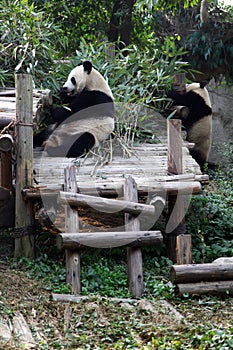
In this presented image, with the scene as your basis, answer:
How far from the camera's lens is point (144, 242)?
205 inches

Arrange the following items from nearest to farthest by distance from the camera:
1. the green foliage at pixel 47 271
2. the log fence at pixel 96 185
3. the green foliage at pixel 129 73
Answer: the green foliage at pixel 47 271 → the log fence at pixel 96 185 → the green foliage at pixel 129 73

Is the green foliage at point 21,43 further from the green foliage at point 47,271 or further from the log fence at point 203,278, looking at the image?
the log fence at point 203,278

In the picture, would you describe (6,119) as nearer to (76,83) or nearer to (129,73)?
(76,83)

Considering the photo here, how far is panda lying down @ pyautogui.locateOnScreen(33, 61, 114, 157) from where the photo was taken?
22.6ft

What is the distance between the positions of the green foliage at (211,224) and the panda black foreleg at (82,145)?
1.58 meters

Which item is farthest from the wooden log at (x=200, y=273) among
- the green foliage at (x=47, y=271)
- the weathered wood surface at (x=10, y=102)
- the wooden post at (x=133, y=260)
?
the weathered wood surface at (x=10, y=102)

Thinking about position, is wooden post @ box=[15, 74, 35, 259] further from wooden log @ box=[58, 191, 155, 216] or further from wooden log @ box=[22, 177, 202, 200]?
wooden log @ box=[58, 191, 155, 216]

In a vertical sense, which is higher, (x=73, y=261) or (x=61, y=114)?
(x=61, y=114)

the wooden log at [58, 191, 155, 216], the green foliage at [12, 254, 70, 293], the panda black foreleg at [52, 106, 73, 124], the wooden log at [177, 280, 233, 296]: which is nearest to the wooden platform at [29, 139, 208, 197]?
the wooden log at [58, 191, 155, 216]

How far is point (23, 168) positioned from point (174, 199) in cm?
174

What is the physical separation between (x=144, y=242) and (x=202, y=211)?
7.22 feet

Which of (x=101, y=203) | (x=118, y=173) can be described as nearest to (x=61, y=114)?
(x=118, y=173)

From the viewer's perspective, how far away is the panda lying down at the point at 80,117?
689cm

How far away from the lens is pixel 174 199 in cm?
629
